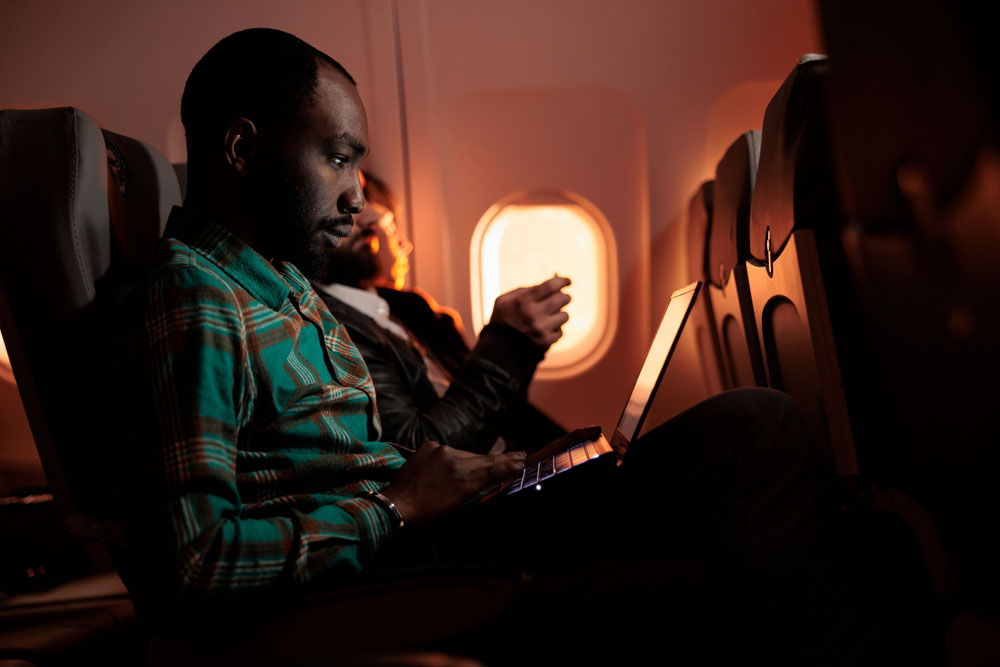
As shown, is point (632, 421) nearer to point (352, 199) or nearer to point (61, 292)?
point (352, 199)

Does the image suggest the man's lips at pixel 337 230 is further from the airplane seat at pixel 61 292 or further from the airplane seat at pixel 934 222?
the airplane seat at pixel 934 222

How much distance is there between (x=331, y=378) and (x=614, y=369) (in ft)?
4.65

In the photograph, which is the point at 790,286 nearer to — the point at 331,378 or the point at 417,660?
the point at 331,378

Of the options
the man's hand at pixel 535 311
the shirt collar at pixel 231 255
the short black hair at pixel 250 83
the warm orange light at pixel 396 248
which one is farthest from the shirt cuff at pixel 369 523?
the warm orange light at pixel 396 248

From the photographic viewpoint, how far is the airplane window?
2.21 metres

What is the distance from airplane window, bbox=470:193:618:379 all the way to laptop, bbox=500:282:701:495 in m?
0.98

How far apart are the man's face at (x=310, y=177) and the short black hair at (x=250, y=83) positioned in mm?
22

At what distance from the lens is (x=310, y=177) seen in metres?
0.96

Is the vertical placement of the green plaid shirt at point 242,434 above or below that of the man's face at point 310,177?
below

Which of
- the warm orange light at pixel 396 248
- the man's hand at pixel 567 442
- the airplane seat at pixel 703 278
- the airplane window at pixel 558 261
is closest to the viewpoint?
the man's hand at pixel 567 442

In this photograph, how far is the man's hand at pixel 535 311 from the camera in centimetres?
150

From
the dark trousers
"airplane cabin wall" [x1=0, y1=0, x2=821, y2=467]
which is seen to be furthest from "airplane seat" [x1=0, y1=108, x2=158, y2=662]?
"airplane cabin wall" [x1=0, y1=0, x2=821, y2=467]

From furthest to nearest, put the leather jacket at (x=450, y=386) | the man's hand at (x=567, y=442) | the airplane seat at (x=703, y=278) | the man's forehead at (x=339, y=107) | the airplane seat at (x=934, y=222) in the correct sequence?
the airplane seat at (x=703, y=278), the leather jacket at (x=450, y=386), the man's hand at (x=567, y=442), the man's forehead at (x=339, y=107), the airplane seat at (x=934, y=222)

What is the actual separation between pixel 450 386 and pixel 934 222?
3.70ft
